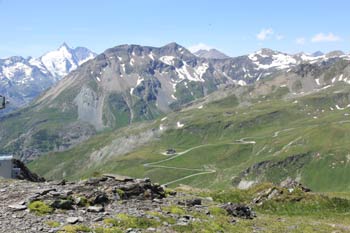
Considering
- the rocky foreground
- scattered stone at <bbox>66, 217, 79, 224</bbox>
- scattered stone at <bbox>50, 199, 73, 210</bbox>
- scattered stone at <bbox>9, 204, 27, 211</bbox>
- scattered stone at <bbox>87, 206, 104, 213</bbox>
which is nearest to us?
the rocky foreground

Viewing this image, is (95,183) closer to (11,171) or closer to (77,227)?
(77,227)

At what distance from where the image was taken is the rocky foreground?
91.3ft

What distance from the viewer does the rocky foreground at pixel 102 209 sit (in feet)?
91.3

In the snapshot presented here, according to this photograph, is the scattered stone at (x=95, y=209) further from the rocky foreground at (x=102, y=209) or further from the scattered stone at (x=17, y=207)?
the scattered stone at (x=17, y=207)

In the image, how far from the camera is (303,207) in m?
46.5

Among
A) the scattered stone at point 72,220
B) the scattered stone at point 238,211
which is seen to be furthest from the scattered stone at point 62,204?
the scattered stone at point 238,211

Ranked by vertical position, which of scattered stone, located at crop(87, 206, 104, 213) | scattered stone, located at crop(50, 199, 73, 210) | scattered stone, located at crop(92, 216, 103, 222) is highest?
scattered stone, located at crop(50, 199, 73, 210)

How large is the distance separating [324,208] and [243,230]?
1699 centimetres

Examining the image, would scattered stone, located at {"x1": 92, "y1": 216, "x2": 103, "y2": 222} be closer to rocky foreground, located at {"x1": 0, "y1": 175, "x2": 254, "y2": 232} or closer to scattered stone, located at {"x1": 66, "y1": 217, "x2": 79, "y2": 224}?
rocky foreground, located at {"x1": 0, "y1": 175, "x2": 254, "y2": 232}

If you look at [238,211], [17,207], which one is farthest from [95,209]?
[238,211]

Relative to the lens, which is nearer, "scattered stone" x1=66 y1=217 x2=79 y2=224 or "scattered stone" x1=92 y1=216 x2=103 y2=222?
"scattered stone" x1=66 y1=217 x2=79 y2=224

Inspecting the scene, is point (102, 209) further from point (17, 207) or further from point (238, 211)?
point (238, 211)

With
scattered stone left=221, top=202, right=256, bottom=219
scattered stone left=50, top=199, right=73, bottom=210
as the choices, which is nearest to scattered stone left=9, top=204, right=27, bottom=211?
scattered stone left=50, top=199, right=73, bottom=210

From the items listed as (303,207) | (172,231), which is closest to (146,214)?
(172,231)
